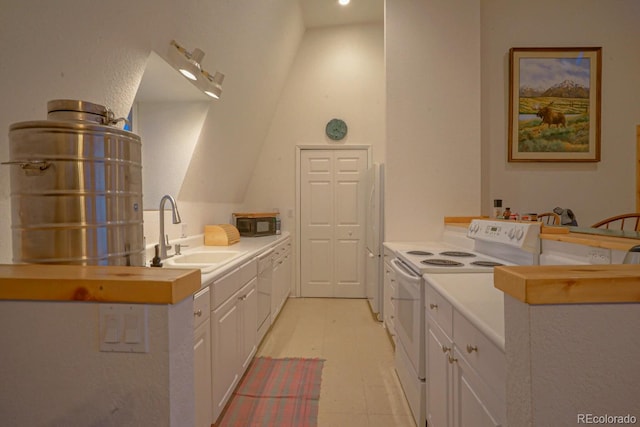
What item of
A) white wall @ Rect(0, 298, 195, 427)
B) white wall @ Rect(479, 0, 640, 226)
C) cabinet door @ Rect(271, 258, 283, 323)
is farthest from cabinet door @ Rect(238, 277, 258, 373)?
white wall @ Rect(479, 0, 640, 226)

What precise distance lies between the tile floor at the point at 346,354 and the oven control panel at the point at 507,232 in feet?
3.85

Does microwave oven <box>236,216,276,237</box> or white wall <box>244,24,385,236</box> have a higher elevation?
white wall <box>244,24,385,236</box>

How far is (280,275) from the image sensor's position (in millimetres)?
3426

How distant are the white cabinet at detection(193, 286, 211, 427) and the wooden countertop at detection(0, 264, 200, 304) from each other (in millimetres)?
722

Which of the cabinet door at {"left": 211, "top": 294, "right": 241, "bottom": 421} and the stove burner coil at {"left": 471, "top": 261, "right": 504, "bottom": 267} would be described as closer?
the cabinet door at {"left": 211, "top": 294, "right": 241, "bottom": 421}

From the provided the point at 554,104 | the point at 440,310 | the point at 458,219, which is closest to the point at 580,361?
the point at 440,310

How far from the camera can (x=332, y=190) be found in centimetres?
414

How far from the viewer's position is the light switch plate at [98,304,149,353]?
0.65 metres

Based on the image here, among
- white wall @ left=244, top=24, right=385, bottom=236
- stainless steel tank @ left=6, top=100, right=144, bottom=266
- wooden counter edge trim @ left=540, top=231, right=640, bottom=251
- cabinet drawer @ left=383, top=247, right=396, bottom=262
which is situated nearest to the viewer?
stainless steel tank @ left=6, top=100, right=144, bottom=266

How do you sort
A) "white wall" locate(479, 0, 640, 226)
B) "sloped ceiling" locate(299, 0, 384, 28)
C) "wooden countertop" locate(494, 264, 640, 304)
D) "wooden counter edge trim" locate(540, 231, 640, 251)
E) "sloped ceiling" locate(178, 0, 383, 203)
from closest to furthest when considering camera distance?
"wooden countertop" locate(494, 264, 640, 304)
"wooden counter edge trim" locate(540, 231, 640, 251)
"sloped ceiling" locate(178, 0, 383, 203)
"white wall" locate(479, 0, 640, 226)
"sloped ceiling" locate(299, 0, 384, 28)

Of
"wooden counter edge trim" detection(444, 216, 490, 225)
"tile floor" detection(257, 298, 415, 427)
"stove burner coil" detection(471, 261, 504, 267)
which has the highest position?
"wooden counter edge trim" detection(444, 216, 490, 225)

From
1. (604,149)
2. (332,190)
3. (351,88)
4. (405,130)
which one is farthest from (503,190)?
(351,88)

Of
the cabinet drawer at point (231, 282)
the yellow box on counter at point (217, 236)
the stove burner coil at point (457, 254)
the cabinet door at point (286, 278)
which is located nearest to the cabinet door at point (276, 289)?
the cabinet door at point (286, 278)

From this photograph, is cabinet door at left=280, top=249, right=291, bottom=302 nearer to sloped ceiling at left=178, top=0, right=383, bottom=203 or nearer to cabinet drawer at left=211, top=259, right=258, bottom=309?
sloped ceiling at left=178, top=0, right=383, bottom=203
